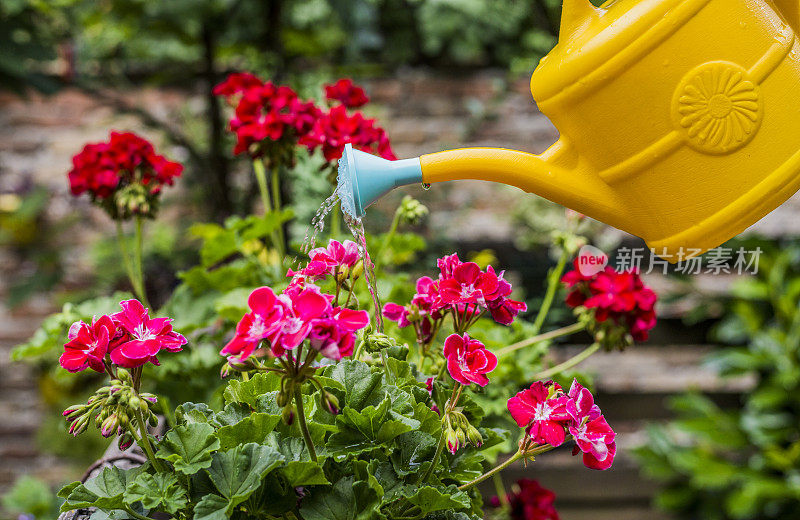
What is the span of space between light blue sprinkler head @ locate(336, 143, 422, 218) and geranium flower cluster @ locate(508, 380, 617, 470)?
0.18 metres

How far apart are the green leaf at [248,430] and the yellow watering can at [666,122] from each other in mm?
158

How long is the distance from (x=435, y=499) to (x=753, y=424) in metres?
1.42

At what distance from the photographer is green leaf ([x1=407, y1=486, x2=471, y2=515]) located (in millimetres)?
419

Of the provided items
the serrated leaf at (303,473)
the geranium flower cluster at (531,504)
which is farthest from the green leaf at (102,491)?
the geranium flower cluster at (531,504)

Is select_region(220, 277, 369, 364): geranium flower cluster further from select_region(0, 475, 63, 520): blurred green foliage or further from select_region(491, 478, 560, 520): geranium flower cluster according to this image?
select_region(0, 475, 63, 520): blurred green foliage

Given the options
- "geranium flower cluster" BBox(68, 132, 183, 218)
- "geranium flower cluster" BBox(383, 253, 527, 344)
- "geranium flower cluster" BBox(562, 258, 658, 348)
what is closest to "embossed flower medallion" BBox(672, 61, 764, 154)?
"geranium flower cluster" BBox(383, 253, 527, 344)

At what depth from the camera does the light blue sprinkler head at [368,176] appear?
1.54 feet

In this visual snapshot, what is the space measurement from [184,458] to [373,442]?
13cm

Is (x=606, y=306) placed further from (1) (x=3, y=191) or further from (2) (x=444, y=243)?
(1) (x=3, y=191)

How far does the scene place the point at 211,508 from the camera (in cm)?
41

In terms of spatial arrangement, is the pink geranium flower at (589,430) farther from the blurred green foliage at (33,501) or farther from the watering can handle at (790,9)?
the blurred green foliage at (33,501)

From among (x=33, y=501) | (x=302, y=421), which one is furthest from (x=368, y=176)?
(x=33, y=501)

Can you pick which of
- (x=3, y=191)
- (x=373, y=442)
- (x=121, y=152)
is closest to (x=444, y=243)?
(x=121, y=152)

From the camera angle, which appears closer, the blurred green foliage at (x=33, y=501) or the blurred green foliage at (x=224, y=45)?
the blurred green foliage at (x=33, y=501)
